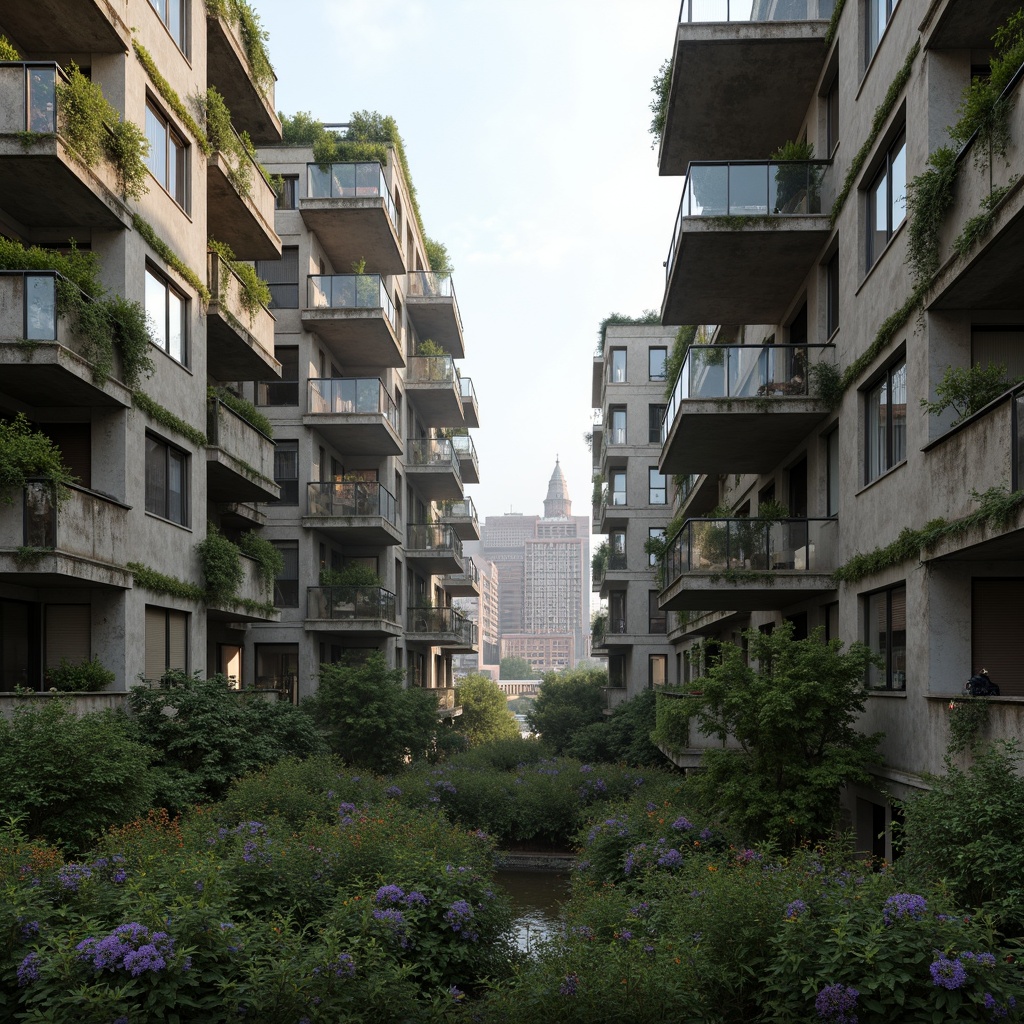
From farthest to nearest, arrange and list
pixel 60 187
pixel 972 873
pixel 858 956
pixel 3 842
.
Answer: pixel 60 187, pixel 3 842, pixel 972 873, pixel 858 956

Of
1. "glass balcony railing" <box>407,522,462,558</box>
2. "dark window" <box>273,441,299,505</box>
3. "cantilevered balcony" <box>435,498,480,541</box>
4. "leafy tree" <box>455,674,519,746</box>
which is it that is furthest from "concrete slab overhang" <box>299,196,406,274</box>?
"leafy tree" <box>455,674,519,746</box>

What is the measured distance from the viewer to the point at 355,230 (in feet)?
108

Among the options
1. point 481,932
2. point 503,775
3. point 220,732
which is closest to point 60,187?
point 220,732

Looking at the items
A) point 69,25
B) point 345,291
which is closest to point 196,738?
point 69,25

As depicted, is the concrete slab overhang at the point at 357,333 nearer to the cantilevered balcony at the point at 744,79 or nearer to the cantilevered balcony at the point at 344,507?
the cantilevered balcony at the point at 344,507

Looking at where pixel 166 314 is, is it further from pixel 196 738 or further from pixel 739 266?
pixel 739 266

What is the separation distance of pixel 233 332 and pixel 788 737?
15204mm

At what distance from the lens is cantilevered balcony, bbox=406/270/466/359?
43.0 m

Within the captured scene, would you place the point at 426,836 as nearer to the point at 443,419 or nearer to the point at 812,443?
the point at 812,443

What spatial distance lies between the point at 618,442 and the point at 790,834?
35.4 meters

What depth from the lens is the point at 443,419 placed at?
159 ft

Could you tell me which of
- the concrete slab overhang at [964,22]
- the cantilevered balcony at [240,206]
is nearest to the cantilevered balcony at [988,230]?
the concrete slab overhang at [964,22]

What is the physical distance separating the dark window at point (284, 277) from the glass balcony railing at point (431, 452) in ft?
37.5

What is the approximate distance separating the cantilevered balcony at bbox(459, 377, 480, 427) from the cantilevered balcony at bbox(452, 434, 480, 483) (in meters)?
0.98
